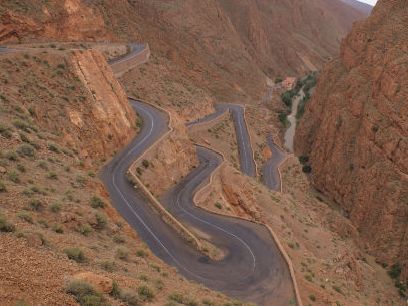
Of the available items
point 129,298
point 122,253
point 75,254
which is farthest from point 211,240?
point 129,298

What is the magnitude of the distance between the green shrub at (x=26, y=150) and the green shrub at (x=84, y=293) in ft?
28.2

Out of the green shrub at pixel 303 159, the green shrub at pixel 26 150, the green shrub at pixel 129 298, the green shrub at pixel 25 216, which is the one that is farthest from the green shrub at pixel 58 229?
the green shrub at pixel 303 159

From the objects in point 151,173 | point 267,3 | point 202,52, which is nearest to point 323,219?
point 151,173

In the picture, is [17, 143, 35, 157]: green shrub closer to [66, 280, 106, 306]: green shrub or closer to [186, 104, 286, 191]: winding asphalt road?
[66, 280, 106, 306]: green shrub

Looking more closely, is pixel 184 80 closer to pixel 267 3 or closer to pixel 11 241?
pixel 11 241

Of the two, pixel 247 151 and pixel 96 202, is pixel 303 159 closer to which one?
pixel 247 151

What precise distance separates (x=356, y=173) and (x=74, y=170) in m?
40.3

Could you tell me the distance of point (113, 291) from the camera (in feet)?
33.9

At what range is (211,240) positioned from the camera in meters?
22.3

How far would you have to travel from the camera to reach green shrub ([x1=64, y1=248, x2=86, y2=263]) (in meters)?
11.5

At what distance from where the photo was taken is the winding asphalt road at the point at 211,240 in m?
18.1

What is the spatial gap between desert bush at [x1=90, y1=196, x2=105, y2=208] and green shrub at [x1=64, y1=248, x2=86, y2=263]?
12.9 feet

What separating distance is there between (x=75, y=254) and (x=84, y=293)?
7.90 feet

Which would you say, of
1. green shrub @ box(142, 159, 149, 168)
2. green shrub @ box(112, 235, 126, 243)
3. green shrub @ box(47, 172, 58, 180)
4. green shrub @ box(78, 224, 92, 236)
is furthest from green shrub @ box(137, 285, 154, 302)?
green shrub @ box(142, 159, 149, 168)
